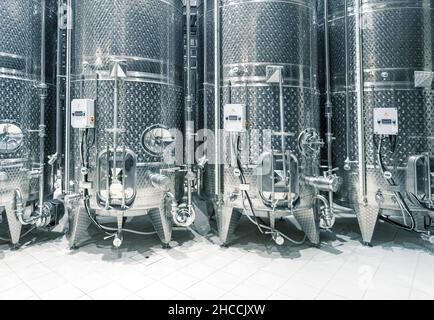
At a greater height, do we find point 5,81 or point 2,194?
point 5,81

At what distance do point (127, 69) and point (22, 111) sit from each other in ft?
4.27

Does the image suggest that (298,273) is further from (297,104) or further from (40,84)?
(40,84)

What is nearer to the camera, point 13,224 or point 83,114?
point 83,114

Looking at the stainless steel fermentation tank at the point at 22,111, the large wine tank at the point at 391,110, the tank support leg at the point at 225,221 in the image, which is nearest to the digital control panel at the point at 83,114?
the stainless steel fermentation tank at the point at 22,111

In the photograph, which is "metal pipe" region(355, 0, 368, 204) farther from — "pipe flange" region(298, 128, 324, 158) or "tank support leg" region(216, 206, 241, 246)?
"tank support leg" region(216, 206, 241, 246)

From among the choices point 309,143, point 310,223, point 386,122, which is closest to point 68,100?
point 309,143

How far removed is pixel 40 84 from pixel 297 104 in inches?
116

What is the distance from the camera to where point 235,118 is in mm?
3158

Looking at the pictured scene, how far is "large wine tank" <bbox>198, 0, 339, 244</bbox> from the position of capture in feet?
10.3

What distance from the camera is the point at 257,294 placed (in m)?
2.43

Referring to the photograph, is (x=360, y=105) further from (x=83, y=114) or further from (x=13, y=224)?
(x=13, y=224)

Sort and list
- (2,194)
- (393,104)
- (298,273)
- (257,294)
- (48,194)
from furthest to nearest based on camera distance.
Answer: (48,194) < (393,104) < (2,194) < (298,273) < (257,294)

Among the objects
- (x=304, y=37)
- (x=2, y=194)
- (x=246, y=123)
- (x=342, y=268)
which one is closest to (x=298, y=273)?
(x=342, y=268)

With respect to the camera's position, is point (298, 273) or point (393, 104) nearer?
point (298, 273)
